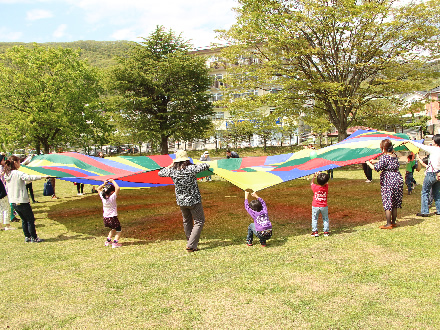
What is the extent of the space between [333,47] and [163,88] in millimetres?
13609

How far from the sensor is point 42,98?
22.7 metres

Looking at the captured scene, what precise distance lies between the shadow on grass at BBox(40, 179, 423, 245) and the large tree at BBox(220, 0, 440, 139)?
5920 mm

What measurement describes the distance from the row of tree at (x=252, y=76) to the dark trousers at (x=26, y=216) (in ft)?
40.0

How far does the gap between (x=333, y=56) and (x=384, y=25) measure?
2.45 metres

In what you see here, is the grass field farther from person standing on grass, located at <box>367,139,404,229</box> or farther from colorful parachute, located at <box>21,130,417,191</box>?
colorful parachute, located at <box>21,130,417,191</box>

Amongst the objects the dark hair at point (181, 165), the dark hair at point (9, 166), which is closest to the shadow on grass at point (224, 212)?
the dark hair at point (181, 165)

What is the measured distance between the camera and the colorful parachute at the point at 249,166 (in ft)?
22.1

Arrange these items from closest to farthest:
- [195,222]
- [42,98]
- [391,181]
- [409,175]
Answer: [195,222], [391,181], [409,175], [42,98]

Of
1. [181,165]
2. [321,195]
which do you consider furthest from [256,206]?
[181,165]

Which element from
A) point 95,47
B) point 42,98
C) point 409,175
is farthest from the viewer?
point 95,47

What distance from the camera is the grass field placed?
11.8 feet

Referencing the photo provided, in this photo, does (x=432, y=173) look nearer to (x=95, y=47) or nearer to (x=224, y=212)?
(x=224, y=212)

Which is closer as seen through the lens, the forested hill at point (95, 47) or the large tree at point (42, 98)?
the large tree at point (42, 98)

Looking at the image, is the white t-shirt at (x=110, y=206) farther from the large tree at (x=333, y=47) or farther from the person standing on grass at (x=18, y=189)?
the large tree at (x=333, y=47)
